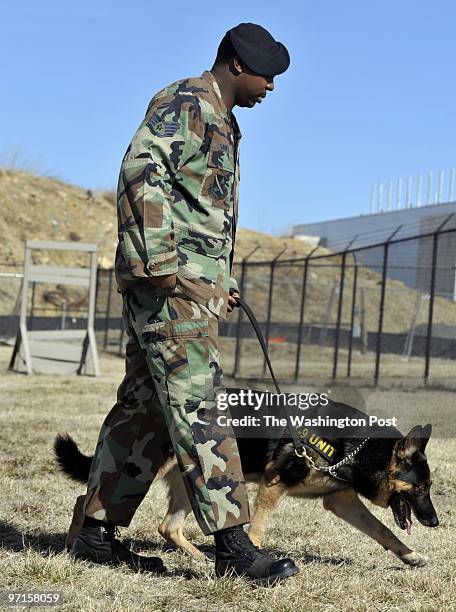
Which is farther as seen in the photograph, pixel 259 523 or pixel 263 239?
pixel 263 239

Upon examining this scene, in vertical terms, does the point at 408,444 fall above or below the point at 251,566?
above

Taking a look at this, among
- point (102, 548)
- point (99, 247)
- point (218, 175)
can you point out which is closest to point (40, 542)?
point (102, 548)

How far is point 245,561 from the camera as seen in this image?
363 centimetres

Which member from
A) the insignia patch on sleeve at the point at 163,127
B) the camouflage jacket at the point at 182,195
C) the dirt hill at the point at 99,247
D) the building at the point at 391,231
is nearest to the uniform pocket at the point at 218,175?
the camouflage jacket at the point at 182,195

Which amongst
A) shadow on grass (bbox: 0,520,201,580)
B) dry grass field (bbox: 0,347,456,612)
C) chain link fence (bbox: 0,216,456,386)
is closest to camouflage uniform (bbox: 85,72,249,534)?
dry grass field (bbox: 0,347,456,612)

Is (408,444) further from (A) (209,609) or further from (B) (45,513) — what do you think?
(B) (45,513)

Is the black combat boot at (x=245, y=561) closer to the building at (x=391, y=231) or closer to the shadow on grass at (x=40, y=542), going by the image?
the shadow on grass at (x=40, y=542)

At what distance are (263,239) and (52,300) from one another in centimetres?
1884

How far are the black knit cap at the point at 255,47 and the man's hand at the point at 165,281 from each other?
0.94 meters

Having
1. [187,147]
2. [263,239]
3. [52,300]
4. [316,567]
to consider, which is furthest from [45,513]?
[263,239]

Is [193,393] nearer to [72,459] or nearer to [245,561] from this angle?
[245,561]

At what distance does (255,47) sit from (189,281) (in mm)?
1000

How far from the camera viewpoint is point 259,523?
457 cm

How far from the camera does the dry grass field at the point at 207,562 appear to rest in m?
3.48
